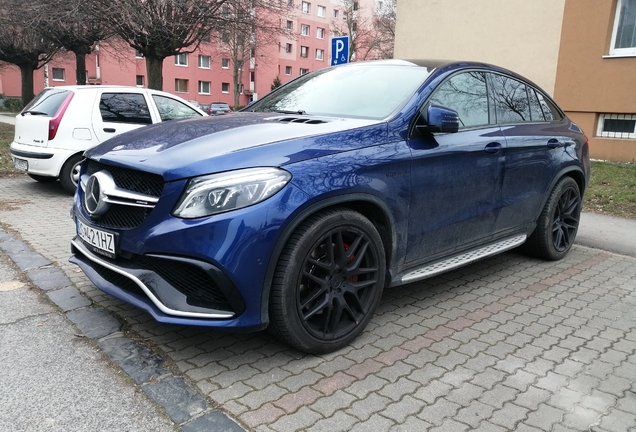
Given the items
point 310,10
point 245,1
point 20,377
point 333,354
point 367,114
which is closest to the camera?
point 20,377

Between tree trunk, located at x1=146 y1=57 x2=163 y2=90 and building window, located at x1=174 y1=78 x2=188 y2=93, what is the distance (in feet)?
132

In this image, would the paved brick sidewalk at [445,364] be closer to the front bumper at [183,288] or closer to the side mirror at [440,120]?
the front bumper at [183,288]

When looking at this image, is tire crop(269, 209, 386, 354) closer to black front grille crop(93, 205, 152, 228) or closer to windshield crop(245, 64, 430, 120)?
black front grille crop(93, 205, 152, 228)

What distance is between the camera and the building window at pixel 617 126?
12.6 metres

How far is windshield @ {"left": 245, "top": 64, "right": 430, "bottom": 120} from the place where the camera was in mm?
3598

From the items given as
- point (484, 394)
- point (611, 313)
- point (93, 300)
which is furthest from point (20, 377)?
point (611, 313)

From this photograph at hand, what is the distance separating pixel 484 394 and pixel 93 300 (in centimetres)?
267

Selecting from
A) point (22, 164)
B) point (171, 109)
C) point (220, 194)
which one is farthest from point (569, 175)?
point (22, 164)

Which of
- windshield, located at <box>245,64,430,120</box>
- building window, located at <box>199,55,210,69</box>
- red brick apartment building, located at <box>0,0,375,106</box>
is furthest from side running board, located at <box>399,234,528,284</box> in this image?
building window, located at <box>199,55,210,69</box>

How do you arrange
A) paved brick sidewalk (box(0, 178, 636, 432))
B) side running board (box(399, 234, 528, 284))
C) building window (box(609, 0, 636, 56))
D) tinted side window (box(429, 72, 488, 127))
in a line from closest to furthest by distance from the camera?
1. paved brick sidewalk (box(0, 178, 636, 432))
2. side running board (box(399, 234, 528, 284))
3. tinted side window (box(429, 72, 488, 127))
4. building window (box(609, 0, 636, 56))

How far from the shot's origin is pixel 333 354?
10.2 ft

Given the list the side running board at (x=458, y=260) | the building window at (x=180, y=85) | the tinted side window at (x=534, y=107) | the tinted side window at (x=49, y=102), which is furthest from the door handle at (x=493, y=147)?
the building window at (x=180, y=85)

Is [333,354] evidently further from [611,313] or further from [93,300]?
[611,313]

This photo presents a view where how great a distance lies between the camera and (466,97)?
4027 millimetres
